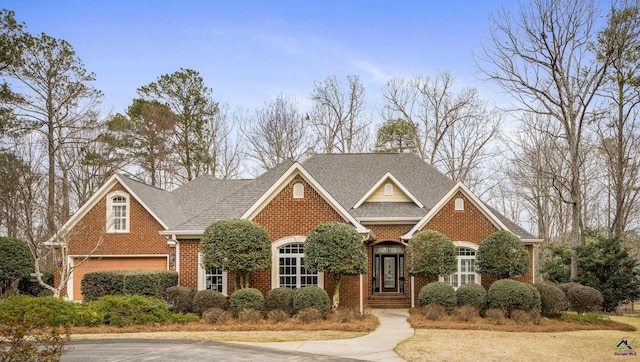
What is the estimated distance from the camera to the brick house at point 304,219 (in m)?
20.2

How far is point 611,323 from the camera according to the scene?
18609 mm

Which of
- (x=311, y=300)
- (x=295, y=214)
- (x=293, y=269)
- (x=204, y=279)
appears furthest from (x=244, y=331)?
→ (x=295, y=214)

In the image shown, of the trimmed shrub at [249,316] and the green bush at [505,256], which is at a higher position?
the green bush at [505,256]

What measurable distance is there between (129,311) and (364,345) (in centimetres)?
709

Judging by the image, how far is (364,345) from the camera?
13.5 metres

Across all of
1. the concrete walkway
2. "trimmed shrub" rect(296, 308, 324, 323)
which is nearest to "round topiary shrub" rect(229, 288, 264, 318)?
"trimmed shrub" rect(296, 308, 324, 323)

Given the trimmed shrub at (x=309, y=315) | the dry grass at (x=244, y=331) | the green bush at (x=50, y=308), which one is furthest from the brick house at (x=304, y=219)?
the green bush at (x=50, y=308)

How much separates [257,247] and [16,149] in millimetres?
21422

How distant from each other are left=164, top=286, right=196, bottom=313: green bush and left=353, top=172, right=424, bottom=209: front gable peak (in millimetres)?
8074

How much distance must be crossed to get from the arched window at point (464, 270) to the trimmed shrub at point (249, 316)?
8.01m

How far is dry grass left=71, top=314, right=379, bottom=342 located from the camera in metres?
14.5

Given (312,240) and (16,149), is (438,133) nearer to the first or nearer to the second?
(312,240)

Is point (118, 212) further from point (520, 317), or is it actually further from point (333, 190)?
point (520, 317)

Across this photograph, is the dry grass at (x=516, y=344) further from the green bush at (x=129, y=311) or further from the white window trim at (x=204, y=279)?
the green bush at (x=129, y=311)
